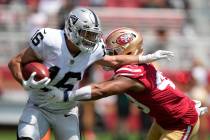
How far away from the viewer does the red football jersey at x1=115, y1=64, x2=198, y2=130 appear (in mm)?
6098

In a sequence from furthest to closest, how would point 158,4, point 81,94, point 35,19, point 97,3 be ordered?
point 97,3 < point 158,4 < point 35,19 < point 81,94

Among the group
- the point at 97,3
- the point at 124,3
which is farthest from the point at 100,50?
the point at 124,3

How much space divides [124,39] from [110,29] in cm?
601

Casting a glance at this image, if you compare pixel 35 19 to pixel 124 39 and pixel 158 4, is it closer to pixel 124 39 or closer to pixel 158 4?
pixel 158 4

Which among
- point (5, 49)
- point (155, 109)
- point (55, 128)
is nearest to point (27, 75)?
point (55, 128)

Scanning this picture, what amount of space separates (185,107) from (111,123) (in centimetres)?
560

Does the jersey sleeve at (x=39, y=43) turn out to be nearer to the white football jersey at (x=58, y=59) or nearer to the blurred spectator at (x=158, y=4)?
the white football jersey at (x=58, y=59)

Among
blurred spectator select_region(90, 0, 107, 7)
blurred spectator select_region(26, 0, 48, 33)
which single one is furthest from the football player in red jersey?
blurred spectator select_region(90, 0, 107, 7)

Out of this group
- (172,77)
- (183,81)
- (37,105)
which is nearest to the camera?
(37,105)

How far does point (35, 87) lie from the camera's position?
19.9 feet

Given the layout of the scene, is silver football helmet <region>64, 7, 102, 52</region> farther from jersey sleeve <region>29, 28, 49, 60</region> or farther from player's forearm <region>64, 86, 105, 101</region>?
player's forearm <region>64, 86, 105, 101</region>

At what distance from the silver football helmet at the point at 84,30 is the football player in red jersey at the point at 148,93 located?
0.21 meters

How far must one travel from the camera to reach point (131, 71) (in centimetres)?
606

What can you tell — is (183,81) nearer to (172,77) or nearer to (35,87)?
(172,77)
